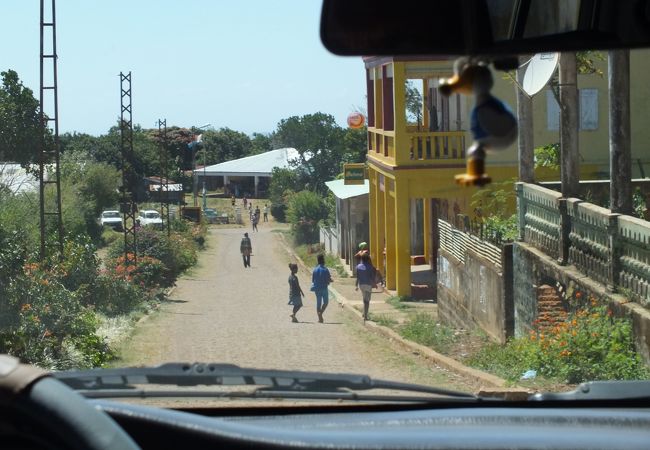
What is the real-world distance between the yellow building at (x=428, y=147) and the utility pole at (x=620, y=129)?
194 inches

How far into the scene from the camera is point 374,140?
22.6 metres

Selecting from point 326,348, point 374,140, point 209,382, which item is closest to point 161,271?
point 374,140

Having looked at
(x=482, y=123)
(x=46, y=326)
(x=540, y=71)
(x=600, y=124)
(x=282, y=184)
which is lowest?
(x=46, y=326)

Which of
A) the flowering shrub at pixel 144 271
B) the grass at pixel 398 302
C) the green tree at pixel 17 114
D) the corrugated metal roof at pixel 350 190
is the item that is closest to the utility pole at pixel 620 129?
the grass at pixel 398 302

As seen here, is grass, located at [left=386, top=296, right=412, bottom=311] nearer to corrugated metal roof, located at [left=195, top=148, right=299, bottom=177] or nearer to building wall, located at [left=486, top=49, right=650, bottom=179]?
building wall, located at [left=486, top=49, right=650, bottom=179]

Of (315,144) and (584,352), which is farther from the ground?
(315,144)

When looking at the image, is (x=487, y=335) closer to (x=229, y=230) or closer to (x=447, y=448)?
(x=447, y=448)

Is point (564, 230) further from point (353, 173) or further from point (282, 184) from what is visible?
point (282, 184)

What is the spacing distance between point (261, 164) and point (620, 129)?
95.8 feet

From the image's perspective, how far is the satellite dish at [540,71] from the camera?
823cm

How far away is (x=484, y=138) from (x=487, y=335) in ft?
41.0

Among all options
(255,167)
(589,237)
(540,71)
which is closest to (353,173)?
(589,237)

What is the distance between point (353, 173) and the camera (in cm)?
2286

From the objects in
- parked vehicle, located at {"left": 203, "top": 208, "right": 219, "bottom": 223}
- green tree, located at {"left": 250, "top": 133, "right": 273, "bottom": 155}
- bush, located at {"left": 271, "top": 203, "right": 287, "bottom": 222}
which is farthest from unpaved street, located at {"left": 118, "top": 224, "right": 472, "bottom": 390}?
parked vehicle, located at {"left": 203, "top": 208, "right": 219, "bottom": 223}
